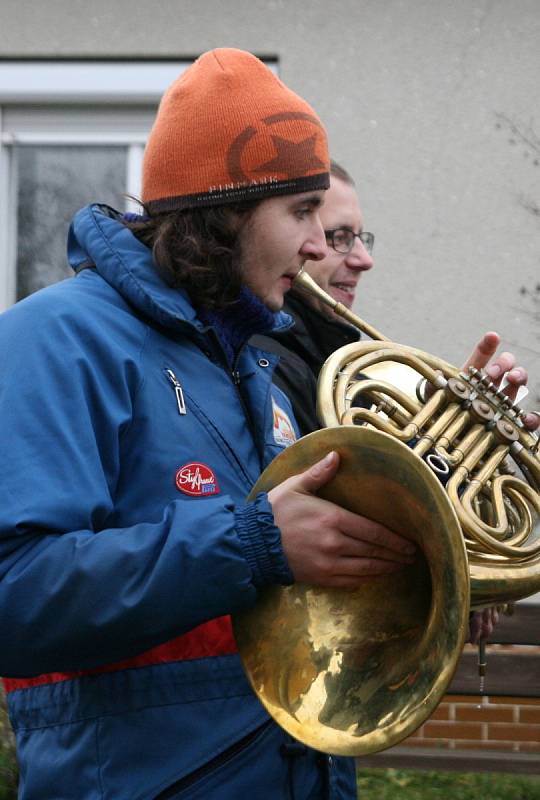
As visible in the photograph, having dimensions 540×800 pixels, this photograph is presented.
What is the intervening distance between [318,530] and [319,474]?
0.08 meters

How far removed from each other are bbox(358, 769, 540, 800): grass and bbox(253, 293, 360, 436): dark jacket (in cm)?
211

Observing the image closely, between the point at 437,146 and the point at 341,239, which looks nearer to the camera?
the point at 341,239

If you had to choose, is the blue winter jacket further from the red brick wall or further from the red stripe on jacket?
the red brick wall

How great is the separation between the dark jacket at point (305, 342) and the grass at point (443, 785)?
211 centimetres

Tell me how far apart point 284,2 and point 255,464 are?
140 inches

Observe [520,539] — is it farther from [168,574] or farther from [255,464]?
[168,574]

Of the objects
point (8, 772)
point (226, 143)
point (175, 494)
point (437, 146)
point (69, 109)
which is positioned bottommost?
point (8, 772)

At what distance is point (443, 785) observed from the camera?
4656mm

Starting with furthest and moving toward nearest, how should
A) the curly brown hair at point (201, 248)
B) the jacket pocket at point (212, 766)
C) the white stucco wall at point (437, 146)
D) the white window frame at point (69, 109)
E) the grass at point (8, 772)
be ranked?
1. the white window frame at point (69, 109)
2. the white stucco wall at point (437, 146)
3. the grass at point (8, 772)
4. the curly brown hair at point (201, 248)
5. the jacket pocket at point (212, 766)

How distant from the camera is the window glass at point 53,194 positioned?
5305mm

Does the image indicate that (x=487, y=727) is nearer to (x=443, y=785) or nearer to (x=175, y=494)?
(x=443, y=785)

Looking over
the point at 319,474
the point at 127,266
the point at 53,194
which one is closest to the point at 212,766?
the point at 319,474

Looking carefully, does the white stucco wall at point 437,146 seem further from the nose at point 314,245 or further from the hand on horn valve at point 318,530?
the hand on horn valve at point 318,530

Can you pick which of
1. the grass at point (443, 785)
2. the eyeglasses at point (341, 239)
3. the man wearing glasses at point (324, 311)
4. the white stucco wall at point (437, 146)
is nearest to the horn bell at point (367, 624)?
the man wearing glasses at point (324, 311)
